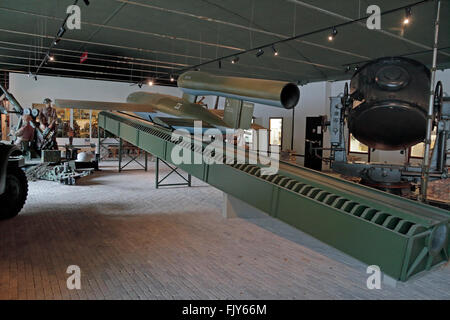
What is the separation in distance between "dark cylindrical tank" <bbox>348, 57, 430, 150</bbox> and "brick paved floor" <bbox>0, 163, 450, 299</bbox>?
2320mm

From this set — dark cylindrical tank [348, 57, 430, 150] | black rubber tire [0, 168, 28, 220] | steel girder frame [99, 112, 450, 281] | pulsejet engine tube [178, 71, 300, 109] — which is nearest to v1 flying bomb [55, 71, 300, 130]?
pulsejet engine tube [178, 71, 300, 109]

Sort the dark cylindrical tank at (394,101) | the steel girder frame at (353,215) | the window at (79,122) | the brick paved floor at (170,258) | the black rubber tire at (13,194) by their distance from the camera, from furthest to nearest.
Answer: the window at (79,122)
the black rubber tire at (13,194)
the dark cylindrical tank at (394,101)
the brick paved floor at (170,258)
the steel girder frame at (353,215)

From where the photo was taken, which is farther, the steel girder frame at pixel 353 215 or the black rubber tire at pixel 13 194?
the black rubber tire at pixel 13 194

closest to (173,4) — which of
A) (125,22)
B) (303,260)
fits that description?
(125,22)

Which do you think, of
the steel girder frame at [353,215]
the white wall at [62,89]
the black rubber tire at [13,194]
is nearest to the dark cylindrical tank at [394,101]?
the steel girder frame at [353,215]

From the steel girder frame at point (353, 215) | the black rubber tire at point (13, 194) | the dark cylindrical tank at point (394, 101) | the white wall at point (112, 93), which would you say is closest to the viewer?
the steel girder frame at point (353, 215)

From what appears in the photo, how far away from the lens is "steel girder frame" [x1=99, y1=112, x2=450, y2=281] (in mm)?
2432

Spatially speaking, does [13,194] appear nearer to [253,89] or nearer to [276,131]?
[253,89]

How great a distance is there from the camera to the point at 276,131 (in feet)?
64.6

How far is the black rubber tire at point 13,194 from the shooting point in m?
6.11

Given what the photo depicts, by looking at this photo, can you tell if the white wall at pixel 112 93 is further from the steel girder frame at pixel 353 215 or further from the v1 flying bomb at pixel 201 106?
the steel girder frame at pixel 353 215

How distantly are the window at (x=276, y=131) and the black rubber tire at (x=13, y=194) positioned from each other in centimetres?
1484

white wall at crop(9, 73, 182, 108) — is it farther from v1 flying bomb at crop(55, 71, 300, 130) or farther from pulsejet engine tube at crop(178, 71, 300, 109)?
pulsejet engine tube at crop(178, 71, 300, 109)

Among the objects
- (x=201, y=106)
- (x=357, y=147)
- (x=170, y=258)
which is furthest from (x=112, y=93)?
(x=170, y=258)
